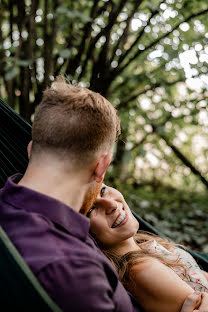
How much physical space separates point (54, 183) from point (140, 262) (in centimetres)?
Answer: 58

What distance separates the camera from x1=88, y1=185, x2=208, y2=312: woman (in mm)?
1304

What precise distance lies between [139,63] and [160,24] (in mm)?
406

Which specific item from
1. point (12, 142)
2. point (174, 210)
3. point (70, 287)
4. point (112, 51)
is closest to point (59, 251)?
point (70, 287)

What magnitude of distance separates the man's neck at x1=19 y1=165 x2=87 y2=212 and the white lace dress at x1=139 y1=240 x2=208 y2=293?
2.39ft

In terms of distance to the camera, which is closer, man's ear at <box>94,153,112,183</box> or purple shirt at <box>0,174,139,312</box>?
purple shirt at <box>0,174,139,312</box>

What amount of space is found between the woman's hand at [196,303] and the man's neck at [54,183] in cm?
58

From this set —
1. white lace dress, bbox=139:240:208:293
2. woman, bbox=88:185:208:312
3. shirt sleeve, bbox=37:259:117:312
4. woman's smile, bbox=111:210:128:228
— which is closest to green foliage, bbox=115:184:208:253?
white lace dress, bbox=139:240:208:293

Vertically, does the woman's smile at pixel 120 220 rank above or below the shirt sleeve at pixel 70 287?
below

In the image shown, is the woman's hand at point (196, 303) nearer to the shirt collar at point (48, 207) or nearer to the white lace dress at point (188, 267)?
the white lace dress at point (188, 267)

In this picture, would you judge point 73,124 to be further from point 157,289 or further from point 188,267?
point 188,267

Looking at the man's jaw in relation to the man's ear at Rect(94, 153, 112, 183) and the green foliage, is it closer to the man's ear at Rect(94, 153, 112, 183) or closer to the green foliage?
the man's ear at Rect(94, 153, 112, 183)

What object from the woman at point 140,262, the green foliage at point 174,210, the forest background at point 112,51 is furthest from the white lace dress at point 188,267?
the green foliage at point 174,210

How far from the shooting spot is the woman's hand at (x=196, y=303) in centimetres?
129

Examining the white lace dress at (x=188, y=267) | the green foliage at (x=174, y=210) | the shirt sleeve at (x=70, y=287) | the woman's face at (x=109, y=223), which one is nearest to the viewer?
the shirt sleeve at (x=70, y=287)
